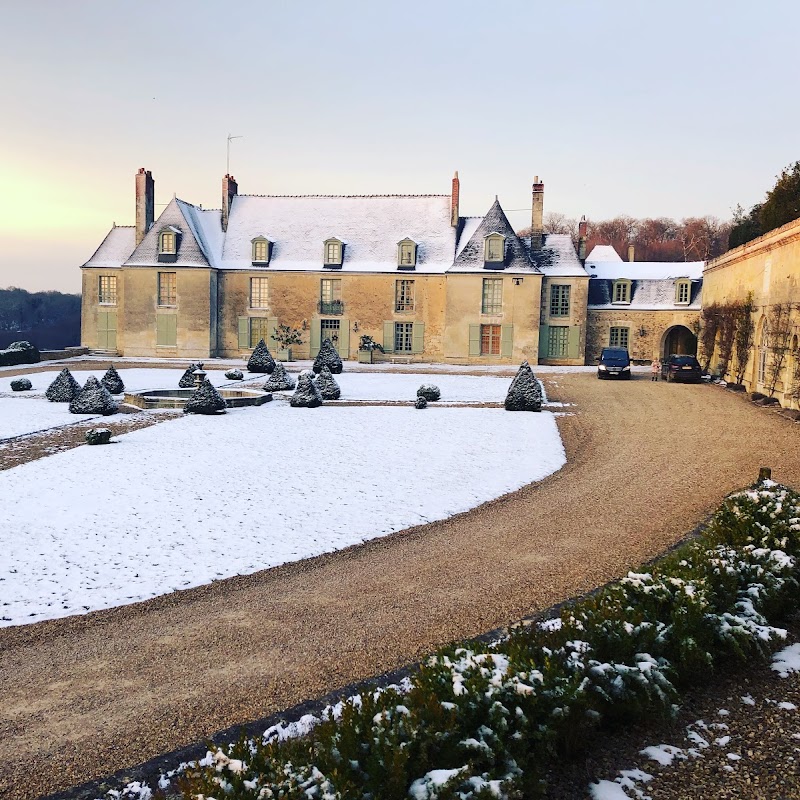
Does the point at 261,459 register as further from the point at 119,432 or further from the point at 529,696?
the point at 529,696

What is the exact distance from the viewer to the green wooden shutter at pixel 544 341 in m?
36.8

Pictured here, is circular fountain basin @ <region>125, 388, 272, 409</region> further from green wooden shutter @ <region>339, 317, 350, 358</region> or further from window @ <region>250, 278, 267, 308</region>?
window @ <region>250, 278, 267, 308</region>

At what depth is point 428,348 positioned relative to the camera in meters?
36.8

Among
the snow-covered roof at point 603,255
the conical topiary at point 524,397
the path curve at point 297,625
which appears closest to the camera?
the path curve at point 297,625

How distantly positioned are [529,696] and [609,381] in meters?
24.8

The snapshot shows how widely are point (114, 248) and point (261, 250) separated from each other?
8523mm

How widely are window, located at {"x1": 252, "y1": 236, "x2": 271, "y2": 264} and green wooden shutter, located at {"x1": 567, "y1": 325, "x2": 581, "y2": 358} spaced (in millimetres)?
16339

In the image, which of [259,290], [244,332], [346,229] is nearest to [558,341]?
[346,229]

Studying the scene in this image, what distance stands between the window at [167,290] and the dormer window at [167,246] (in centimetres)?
87

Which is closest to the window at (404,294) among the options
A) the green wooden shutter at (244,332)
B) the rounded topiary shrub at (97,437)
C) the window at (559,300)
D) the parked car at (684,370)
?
the window at (559,300)

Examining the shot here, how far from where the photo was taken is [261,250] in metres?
37.4

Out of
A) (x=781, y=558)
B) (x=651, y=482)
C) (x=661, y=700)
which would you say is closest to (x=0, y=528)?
(x=661, y=700)

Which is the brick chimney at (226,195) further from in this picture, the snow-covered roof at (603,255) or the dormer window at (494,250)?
the snow-covered roof at (603,255)

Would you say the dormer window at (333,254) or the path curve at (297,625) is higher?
the dormer window at (333,254)
